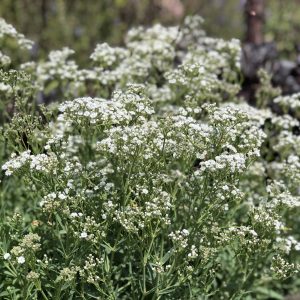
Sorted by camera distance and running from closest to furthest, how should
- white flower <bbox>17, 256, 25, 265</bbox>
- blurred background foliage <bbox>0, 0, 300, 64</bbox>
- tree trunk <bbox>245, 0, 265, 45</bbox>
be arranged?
white flower <bbox>17, 256, 25, 265</bbox> → tree trunk <bbox>245, 0, 265, 45</bbox> → blurred background foliage <bbox>0, 0, 300, 64</bbox>

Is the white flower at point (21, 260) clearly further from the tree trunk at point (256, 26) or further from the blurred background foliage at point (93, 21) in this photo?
the blurred background foliage at point (93, 21)

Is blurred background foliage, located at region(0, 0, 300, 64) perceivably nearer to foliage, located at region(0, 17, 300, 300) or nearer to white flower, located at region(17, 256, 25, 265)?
foliage, located at region(0, 17, 300, 300)

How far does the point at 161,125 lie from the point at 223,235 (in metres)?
0.83

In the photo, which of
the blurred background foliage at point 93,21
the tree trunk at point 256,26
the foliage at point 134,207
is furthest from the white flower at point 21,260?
the blurred background foliage at point 93,21

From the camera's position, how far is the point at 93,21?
11312mm

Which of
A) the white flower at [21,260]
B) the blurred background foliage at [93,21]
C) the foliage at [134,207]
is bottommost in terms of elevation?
the white flower at [21,260]

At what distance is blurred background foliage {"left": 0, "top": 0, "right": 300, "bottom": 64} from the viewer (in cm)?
1045

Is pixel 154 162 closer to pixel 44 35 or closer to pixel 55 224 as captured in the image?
pixel 55 224

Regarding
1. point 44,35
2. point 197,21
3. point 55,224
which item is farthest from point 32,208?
point 44,35

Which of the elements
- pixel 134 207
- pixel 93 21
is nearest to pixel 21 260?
pixel 134 207

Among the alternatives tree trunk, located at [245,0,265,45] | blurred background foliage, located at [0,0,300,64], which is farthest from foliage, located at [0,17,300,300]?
blurred background foliage, located at [0,0,300,64]

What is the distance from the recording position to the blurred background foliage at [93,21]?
10.4 m

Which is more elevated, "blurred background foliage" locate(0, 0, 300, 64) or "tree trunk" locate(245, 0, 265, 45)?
"blurred background foliage" locate(0, 0, 300, 64)

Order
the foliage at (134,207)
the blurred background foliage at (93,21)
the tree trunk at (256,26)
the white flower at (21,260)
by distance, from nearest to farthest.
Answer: the white flower at (21,260) < the foliage at (134,207) < the tree trunk at (256,26) < the blurred background foliage at (93,21)
